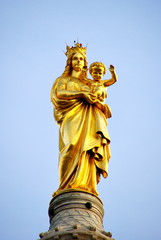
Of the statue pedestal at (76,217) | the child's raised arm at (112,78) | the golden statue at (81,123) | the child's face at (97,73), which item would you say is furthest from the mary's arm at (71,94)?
the statue pedestal at (76,217)

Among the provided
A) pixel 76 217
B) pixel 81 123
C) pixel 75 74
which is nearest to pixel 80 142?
pixel 81 123

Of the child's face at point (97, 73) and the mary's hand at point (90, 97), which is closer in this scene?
the mary's hand at point (90, 97)

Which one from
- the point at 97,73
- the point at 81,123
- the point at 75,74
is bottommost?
the point at 81,123

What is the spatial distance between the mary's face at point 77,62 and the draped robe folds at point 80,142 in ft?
3.39

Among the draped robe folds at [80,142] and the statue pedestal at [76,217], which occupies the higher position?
the draped robe folds at [80,142]

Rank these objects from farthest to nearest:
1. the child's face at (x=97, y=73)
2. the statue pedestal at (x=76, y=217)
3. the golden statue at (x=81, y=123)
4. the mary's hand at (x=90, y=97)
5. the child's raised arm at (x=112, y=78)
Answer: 1. the child's face at (x=97, y=73)
2. the child's raised arm at (x=112, y=78)
3. the mary's hand at (x=90, y=97)
4. the golden statue at (x=81, y=123)
5. the statue pedestal at (x=76, y=217)

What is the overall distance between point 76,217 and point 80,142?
290cm

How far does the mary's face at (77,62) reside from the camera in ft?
58.4

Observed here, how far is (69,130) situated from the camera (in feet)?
51.1

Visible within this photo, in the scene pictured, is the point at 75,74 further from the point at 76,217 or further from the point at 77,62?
the point at 76,217

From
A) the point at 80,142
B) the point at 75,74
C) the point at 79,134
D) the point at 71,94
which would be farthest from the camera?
the point at 75,74

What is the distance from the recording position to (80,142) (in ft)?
50.1

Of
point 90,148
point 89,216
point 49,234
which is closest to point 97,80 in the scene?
point 90,148

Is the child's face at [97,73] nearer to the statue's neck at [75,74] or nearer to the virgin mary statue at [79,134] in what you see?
the virgin mary statue at [79,134]
